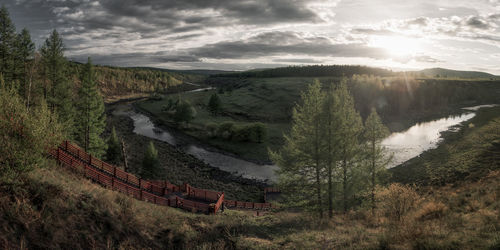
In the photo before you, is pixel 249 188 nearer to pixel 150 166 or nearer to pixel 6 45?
pixel 150 166

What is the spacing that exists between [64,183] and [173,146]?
157 ft

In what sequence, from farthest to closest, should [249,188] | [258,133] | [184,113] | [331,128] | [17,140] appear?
[184,113]
[258,133]
[249,188]
[331,128]
[17,140]

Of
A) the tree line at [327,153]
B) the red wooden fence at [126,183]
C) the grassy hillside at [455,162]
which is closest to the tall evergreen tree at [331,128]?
the tree line at [327,153]

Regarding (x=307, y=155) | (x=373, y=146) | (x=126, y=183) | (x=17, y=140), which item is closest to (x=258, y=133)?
(x=373, y=146)

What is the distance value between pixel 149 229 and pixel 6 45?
3345cm

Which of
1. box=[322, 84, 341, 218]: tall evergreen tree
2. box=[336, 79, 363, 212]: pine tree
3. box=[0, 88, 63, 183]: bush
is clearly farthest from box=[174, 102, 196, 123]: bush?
box=[0, 88, 63, 183]: bush

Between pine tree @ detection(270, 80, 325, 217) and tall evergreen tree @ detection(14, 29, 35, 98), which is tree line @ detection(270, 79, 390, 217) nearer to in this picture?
pine tree @ detection(270, 80, 325, 217)

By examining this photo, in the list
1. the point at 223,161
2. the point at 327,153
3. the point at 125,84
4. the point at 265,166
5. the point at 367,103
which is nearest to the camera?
the point at 327,153

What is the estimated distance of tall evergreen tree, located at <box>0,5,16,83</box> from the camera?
3072 centimetres

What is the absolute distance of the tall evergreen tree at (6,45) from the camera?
30.7m

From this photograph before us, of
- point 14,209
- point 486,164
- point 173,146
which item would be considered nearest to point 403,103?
point 486,164

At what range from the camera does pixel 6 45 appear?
103ft

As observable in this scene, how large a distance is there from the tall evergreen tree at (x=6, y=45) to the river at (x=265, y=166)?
31.8 metres

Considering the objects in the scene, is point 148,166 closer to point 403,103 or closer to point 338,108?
point 338,108
